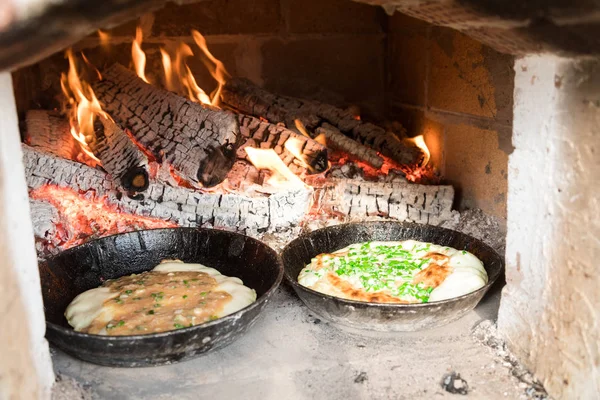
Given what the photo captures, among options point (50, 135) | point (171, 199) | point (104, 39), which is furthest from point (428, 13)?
point (104, 39)

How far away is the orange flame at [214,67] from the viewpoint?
174 inches

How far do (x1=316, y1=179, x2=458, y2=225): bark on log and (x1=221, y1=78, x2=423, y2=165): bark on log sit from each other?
48 centimetres

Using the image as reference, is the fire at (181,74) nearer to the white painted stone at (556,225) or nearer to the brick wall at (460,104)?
the brick wall at (460,104)

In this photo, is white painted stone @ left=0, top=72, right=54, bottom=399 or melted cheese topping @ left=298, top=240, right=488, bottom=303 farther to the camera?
melted cheese topping @ left=298, top=240, right=488, bottom=303

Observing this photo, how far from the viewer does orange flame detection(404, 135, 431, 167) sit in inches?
163

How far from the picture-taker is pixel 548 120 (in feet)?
6.30

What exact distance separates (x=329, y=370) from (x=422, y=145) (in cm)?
248

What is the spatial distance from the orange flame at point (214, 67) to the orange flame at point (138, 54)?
16.7 inches

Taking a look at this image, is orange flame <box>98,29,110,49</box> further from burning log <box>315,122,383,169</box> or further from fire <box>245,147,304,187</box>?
burning log <box>315,122,383,169</box>

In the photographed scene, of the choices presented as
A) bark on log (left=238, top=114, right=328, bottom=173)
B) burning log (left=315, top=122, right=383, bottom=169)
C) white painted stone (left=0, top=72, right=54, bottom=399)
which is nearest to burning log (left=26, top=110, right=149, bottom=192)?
bark on log (left=238, top=114, right=328, bottom=173)

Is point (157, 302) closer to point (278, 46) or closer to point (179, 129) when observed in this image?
point (179, 129)

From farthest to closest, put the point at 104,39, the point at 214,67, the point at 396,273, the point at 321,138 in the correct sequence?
the point at 214,67 → the point at 104,39 → the point at 321,138 → the point at 396,273

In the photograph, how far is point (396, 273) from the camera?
8.51 ft

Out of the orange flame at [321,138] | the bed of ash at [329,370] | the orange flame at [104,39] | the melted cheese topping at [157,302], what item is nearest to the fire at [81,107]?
the orange flame at [104,39]
